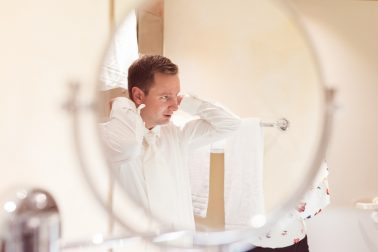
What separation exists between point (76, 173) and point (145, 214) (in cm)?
14

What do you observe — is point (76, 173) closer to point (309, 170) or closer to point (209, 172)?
point (209, 172)

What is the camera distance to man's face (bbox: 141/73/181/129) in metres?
0.52

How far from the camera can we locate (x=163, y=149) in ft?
1.75

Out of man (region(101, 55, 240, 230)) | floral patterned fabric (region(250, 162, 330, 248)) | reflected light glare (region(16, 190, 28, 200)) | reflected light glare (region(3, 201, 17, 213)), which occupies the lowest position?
floral patterned fabric (region(250, 162, 330, 248))

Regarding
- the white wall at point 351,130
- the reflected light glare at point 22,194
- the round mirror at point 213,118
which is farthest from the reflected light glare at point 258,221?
the reflected light glare at point 22,194

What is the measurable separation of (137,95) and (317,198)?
0.27m

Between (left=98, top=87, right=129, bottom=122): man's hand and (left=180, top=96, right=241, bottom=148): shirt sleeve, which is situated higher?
(left=98, top=87, right=129, bottom=122): man's hand

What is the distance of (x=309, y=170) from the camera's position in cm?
49

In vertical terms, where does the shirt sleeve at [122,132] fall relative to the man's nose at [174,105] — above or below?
below

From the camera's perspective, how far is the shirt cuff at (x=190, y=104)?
0.52 m

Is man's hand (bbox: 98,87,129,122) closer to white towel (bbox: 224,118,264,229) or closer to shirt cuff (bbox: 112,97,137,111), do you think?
shirt cuff (bbox: 112,97,137,111)

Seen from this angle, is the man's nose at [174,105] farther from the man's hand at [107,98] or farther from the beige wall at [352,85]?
the beige wall at [352,85]

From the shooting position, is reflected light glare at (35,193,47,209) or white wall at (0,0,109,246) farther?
white wall at (0,0,109,246)

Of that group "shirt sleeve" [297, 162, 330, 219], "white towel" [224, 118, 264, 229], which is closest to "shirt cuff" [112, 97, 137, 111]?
"white towel" [224, 118, 264, 229]
